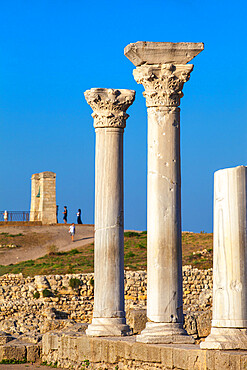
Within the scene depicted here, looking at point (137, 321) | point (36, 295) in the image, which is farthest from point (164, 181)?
point (36, 295)

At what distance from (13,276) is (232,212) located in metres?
30.9

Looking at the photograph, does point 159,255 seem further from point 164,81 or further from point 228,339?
point 164,81

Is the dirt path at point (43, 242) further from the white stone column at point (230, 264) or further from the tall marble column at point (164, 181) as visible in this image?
the white stone column at point (230, 264)

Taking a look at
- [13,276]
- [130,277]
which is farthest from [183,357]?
[13,276]

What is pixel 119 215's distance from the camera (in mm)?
21000

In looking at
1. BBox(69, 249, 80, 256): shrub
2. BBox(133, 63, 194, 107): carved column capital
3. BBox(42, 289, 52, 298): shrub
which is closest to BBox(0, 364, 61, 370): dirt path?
BBox(133, 63, 194, 107): carved column capital

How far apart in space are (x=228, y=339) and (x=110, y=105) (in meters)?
8.72

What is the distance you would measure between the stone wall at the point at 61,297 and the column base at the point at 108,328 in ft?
34.7

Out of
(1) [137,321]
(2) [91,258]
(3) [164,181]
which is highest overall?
(2) [91,258]

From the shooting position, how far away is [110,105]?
69.7 ft

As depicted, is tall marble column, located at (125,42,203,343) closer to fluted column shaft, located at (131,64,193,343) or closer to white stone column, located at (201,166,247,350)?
fluted column shaft, located at (131,64,193,343)

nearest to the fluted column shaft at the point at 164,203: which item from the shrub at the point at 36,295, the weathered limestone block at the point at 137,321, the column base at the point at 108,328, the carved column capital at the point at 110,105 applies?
the column base at the point at 108,328

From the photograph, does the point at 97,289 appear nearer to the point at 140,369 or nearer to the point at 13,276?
the point at 140,369

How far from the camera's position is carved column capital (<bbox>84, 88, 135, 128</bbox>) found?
21.1 m
